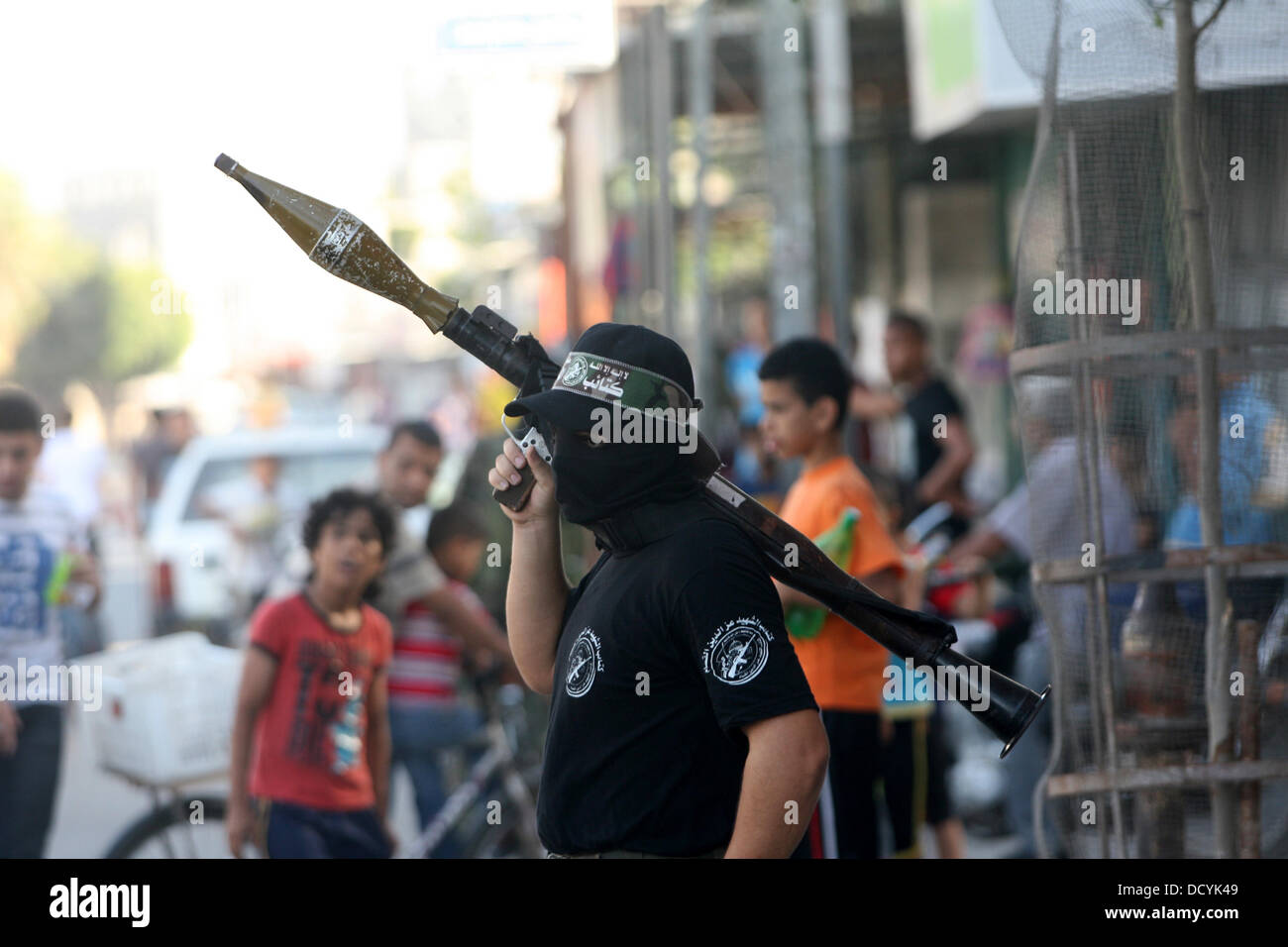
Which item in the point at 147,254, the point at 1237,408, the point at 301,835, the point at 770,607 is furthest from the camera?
the point at 147,254

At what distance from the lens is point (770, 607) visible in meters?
2.63

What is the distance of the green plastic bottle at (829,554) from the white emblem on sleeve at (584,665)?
1944 millimetres

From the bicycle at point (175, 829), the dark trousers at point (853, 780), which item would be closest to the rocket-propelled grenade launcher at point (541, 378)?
the dark trousers at point (853, 780)

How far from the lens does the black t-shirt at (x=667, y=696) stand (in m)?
2.60

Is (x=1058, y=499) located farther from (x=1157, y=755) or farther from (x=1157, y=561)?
(x=1157, y=755)

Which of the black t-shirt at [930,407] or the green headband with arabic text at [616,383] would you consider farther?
the black t-shirt at [930,407]

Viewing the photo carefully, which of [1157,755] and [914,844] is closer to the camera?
[1157,755]

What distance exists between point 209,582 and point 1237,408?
7.95 metres

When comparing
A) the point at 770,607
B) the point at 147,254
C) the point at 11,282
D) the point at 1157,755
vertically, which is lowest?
the point at 1157,755

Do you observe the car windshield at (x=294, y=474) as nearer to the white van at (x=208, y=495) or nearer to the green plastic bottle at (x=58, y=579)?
the white van at (x=208, y=495)

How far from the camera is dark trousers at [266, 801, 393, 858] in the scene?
16.0ft

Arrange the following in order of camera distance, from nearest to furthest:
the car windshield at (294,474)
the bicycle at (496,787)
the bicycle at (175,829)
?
the bicycle at (175,829) < the bicycle at (496,787) < the car windshield at (294,474)

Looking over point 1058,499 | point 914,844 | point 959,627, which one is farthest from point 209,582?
point 1058,499

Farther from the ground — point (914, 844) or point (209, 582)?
point (209, 582)
